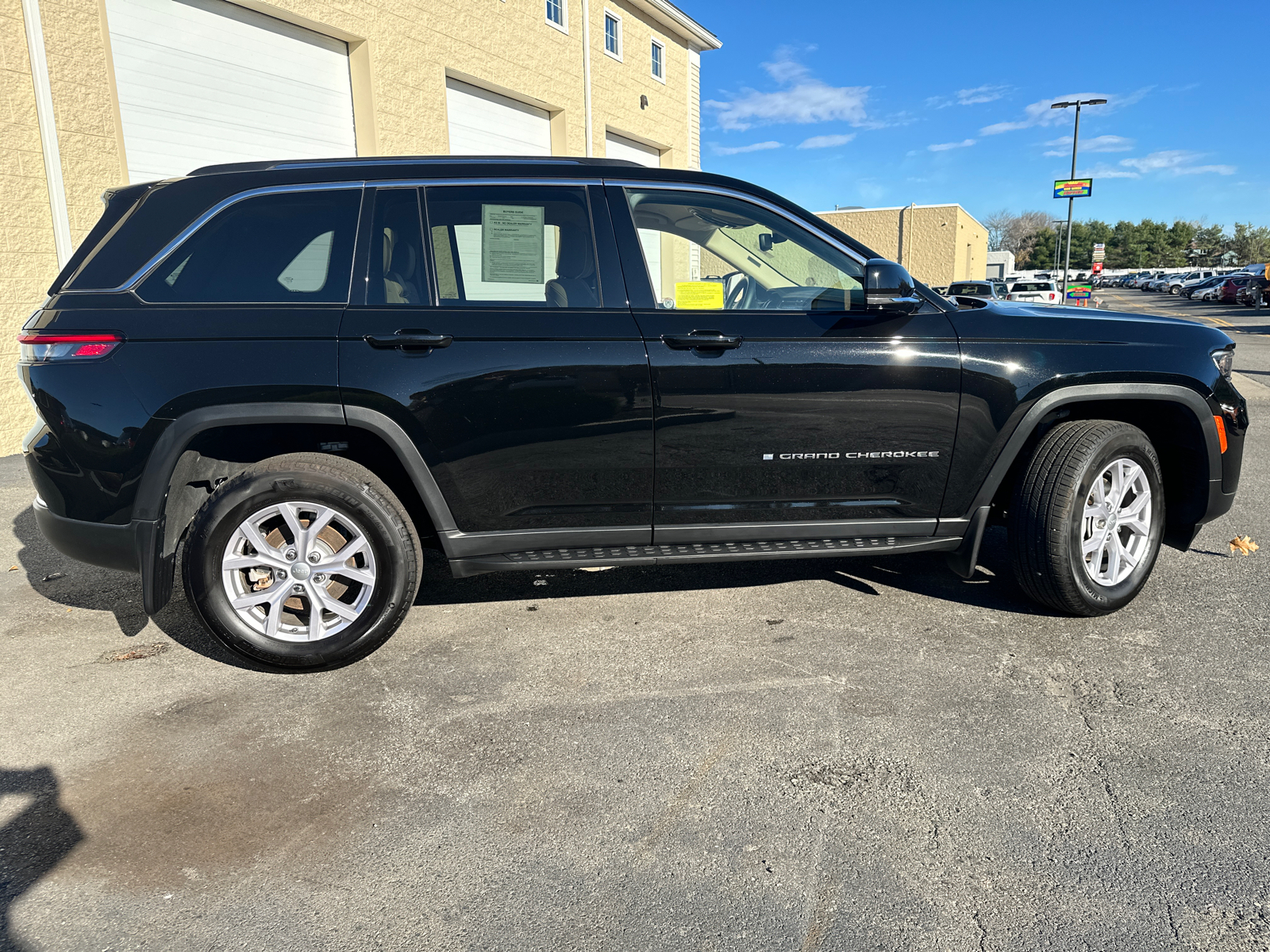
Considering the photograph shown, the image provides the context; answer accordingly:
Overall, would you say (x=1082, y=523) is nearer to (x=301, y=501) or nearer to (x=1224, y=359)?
(x=1224, y=359)

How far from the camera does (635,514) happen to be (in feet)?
11.2

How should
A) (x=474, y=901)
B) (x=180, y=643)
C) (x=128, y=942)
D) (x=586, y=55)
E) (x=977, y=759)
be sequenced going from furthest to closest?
(x=586, y=55) < (x=180, y=643) < (x=977, y=759) < (x=474, y=901) < (x=128, y=942)

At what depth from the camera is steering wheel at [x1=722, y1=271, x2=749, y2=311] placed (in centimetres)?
354

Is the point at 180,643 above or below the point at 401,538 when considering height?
below

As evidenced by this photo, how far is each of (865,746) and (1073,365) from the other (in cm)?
185

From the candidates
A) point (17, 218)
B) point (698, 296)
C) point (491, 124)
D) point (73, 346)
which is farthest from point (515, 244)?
point (491, 124)

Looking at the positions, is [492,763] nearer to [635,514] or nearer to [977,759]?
[635,514]

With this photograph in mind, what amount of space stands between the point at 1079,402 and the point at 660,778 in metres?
2.49

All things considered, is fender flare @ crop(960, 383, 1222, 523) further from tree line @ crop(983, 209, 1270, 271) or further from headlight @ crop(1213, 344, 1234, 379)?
tree line @ crop(983, 209, 1270, 271)

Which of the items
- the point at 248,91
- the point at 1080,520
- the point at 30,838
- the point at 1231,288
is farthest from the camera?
the point at 1231,288

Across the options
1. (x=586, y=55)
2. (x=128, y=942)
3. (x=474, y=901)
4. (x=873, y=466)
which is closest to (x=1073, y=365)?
(x=873, y=466)

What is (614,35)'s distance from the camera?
16.0 meters

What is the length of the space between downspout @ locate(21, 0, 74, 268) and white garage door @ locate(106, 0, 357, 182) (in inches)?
26.7

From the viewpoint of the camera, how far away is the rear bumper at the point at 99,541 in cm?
315
